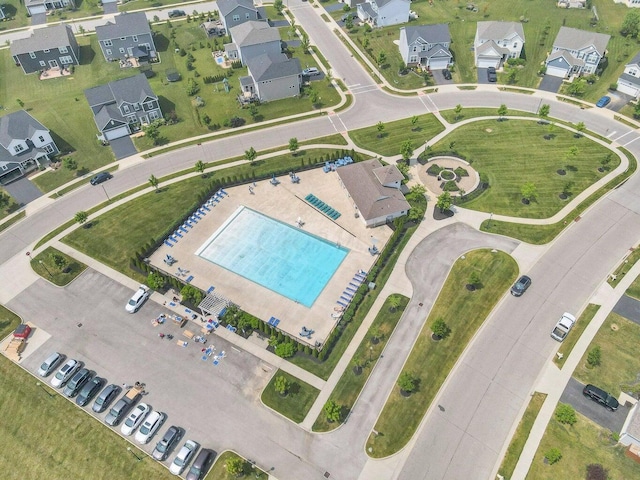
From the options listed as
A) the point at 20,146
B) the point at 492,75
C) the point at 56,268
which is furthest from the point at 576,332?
the point at 20,146

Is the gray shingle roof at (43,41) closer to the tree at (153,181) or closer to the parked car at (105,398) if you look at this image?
the tree at (153,181)

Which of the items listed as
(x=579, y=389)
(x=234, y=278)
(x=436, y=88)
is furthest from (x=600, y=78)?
(x=234, y=278)

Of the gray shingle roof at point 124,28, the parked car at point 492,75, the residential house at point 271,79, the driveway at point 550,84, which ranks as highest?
the gray shingle roof at point 124,28

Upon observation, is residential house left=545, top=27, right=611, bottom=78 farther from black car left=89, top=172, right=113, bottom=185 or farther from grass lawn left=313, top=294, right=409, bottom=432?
black car left=89, top=172, right=113, bottom=185

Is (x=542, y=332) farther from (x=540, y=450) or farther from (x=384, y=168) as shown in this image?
(x=384, y=168)

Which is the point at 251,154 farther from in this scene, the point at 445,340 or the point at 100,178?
the point at 445,340

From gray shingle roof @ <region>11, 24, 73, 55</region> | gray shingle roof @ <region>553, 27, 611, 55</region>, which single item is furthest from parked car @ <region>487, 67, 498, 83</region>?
gray shingle roof @ <region>11, 24, 73, 55</region>

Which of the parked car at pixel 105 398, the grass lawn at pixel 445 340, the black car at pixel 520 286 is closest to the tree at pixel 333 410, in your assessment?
the grass lawn at pixel 445 340
